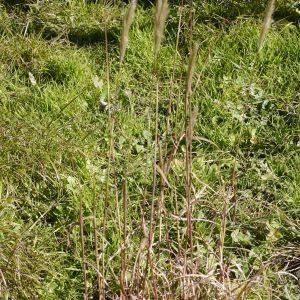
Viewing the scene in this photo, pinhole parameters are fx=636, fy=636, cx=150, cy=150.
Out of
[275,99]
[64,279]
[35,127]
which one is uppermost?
[275,99]

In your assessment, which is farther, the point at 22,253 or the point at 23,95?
the point at 23,95

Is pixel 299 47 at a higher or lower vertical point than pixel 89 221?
higher

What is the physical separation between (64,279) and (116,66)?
1747 millimetres

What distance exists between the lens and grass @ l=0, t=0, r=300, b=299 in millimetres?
2512

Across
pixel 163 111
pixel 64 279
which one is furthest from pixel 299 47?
pixel 64 279

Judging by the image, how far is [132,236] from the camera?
113 inches

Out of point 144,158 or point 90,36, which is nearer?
point 144,158

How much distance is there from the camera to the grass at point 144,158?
2.51m

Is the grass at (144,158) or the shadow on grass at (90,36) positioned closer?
the grass at (144,158)

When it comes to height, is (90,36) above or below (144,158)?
above

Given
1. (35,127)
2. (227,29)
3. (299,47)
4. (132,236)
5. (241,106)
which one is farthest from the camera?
(227,29)

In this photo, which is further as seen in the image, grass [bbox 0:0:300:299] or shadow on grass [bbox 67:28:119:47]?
shadow on grass [bbox 67:28:119:47]

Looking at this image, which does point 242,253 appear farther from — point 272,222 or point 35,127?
point 35,127

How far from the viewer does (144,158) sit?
11.0ft
